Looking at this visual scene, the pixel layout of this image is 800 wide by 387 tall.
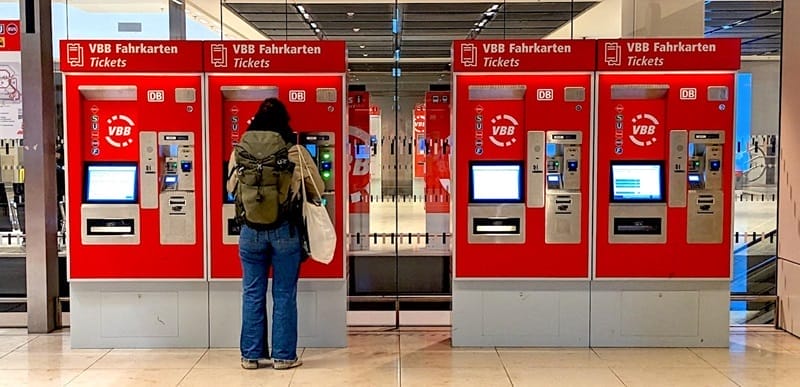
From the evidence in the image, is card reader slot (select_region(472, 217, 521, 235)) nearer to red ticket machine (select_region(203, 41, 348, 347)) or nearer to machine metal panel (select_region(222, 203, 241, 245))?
red ticket machine (select_region(203, 41, 348, 347))

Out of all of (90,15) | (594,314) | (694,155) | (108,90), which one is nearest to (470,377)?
(594,314)

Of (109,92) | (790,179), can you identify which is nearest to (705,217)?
(790,179)

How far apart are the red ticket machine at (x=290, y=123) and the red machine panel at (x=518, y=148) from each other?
2.59 ft

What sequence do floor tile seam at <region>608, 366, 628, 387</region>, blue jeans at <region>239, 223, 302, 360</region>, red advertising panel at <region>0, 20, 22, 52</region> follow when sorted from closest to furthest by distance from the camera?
1. floor tile seam at <region>608, 366, 628, 387</region>
2. blue jeans at <region>239, 223, 302, 360</region>
3. red advertising panel at <region>0, 20, 22, 52</region>

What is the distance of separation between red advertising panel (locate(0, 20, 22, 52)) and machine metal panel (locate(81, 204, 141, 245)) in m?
1.61

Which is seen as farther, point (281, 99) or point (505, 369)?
point (281, 99)

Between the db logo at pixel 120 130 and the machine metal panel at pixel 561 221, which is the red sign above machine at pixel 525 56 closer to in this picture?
the machine metal panel at pixel 561 221

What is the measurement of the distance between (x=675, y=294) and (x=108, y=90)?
3946 mm

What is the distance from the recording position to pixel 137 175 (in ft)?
15.4

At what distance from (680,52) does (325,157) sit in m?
2.39

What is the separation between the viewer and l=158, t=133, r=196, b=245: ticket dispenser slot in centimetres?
471

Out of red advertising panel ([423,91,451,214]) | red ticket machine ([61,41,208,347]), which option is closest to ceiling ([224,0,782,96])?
red advertising panel ([423,91,451,214])

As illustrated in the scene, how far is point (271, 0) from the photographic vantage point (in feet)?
29.4

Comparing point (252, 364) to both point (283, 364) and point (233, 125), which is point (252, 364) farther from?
point (233, 125)
